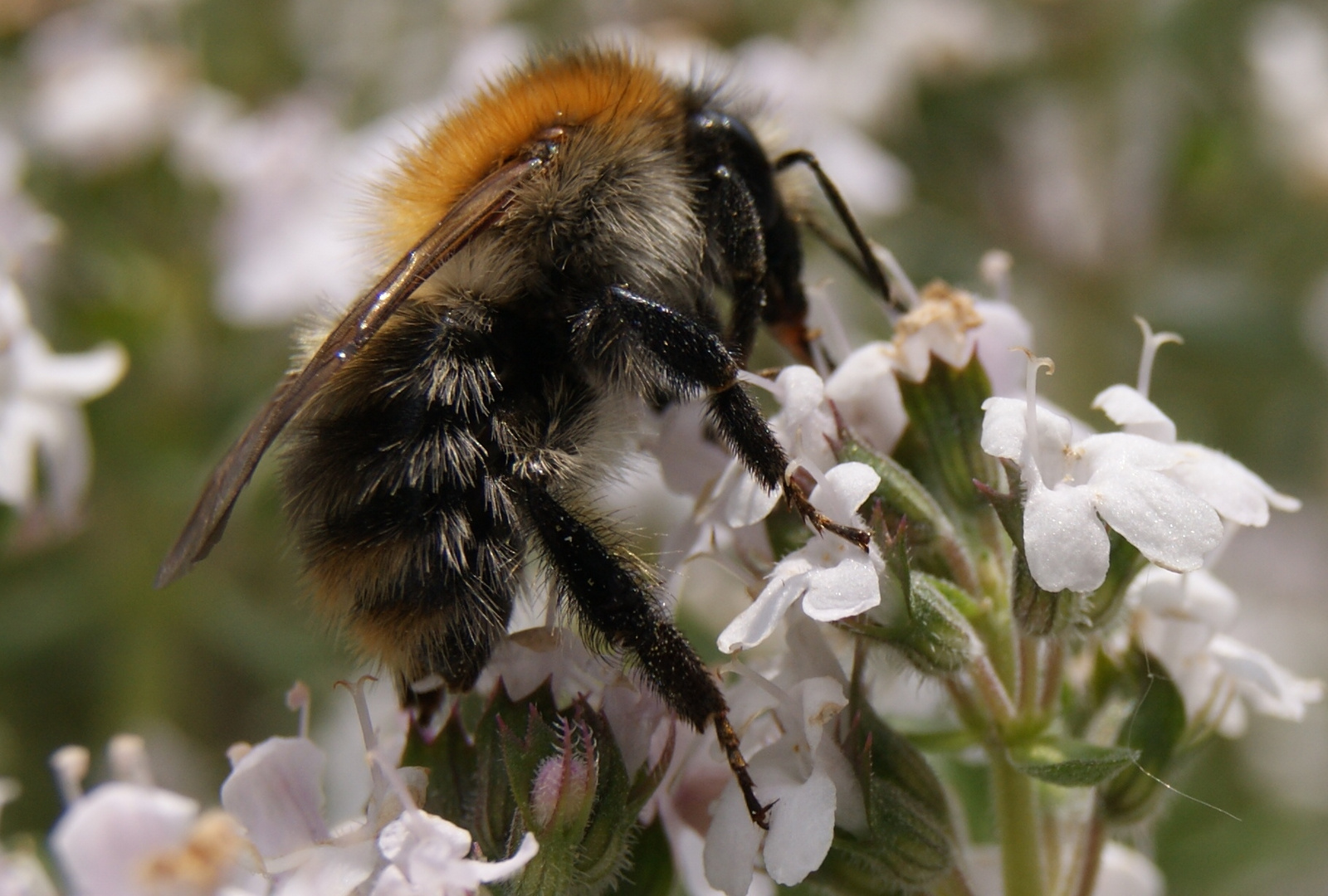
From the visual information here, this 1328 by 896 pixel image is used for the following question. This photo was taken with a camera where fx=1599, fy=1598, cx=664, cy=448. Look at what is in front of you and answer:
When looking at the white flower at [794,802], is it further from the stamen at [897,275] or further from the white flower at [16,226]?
the white flower at [16,226]

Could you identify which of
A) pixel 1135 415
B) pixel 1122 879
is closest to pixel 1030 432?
pixel 1135 415

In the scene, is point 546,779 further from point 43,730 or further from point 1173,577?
point 43,730

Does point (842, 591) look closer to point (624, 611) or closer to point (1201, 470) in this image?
point (624, 611)

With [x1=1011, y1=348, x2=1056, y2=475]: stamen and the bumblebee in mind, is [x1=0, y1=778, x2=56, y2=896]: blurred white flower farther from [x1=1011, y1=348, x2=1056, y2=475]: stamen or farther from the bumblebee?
[x1=1011, y1=348, x2=1056, y2=475]: stamen

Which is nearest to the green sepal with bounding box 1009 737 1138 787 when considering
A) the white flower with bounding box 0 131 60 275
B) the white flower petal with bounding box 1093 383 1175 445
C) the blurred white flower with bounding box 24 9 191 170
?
the white flower petal with bounding box 1093 383 1175 445

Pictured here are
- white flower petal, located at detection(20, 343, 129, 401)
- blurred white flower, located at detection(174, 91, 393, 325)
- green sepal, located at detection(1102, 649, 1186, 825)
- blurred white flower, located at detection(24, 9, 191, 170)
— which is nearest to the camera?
green sepal, located at detection(1102, 649, 1186, 825)

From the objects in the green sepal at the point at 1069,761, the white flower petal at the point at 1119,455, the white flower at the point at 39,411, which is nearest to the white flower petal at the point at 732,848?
the green sepal at the point at 1069,761

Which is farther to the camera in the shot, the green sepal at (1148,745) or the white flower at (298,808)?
the green sepal at (1148,745)
